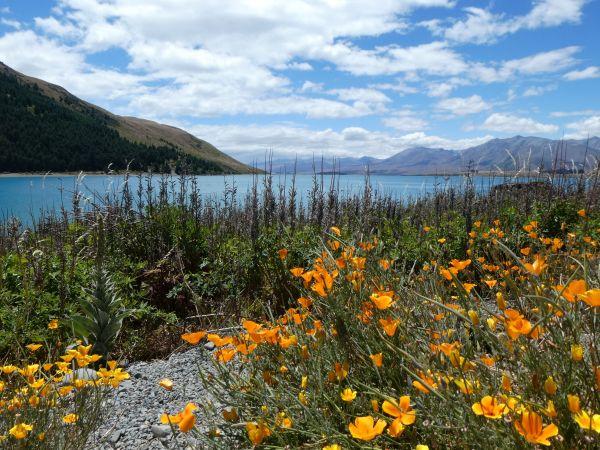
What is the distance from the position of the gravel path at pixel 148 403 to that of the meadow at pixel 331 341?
0.15m

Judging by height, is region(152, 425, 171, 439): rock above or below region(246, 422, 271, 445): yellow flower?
below

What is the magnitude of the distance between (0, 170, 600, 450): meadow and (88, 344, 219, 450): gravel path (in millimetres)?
151

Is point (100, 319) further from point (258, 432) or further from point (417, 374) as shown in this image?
point (417, 374)

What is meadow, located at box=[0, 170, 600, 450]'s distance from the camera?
46.9 inches

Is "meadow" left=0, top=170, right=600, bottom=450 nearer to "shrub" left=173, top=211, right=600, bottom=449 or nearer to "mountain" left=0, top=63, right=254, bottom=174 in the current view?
"shrub" left=173, top=211, right=600, bottom=449

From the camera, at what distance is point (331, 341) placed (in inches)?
73.8

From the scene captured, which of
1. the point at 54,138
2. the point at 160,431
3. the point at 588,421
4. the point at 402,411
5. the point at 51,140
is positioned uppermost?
the point at 54,138

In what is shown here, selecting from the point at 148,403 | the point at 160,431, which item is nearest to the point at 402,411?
the point at 160,431

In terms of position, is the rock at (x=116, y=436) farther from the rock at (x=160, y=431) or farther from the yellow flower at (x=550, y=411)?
the yellow flower at (x=550, y=411)

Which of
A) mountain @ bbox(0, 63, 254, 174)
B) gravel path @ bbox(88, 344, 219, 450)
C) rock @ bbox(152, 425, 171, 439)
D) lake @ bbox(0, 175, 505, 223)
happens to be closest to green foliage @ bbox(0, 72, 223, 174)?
mountain @ bbox(0, 63, 254, 174)

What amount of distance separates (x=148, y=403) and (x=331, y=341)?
155 centimetres

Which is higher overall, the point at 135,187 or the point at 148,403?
the point at 135,187

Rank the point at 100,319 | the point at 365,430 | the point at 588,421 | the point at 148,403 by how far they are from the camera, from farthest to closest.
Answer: the point at 100,319 < the point at 148,403 < the point at 365,430 < the point at 588,421

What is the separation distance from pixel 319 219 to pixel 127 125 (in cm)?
14436
